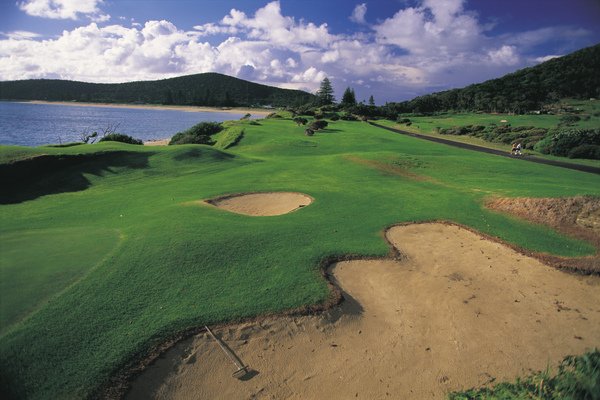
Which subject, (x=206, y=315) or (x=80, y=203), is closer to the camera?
(x=206, y=315)

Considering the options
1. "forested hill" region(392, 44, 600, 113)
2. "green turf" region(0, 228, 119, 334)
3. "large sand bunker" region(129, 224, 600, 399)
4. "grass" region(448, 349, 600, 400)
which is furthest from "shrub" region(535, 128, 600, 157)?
"forested hill" region(392, 44, 600, 113)

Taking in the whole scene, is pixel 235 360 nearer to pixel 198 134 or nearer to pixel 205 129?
pixel 198 134

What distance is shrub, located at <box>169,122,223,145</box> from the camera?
46.1 meters

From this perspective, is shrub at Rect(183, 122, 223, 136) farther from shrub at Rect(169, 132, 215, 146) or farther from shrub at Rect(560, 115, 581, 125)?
shrub at Rect(560, 115, 581, 125)

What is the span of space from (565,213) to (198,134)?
46625 mm

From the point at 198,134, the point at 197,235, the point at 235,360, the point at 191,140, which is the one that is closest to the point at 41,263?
the point at 197,235

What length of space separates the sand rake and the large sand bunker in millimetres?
106

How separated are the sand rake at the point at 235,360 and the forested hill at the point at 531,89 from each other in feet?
356

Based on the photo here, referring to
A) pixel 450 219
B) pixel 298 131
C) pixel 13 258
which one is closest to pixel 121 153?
pixel 13 258

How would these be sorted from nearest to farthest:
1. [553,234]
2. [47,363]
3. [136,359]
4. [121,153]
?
[47,363] → [136,359] → [553,234] → [121,153]

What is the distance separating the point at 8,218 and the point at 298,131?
46.2 meters

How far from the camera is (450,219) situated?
53.4 ft

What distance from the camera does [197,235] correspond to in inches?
481

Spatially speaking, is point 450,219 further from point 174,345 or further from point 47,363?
point 47,363
